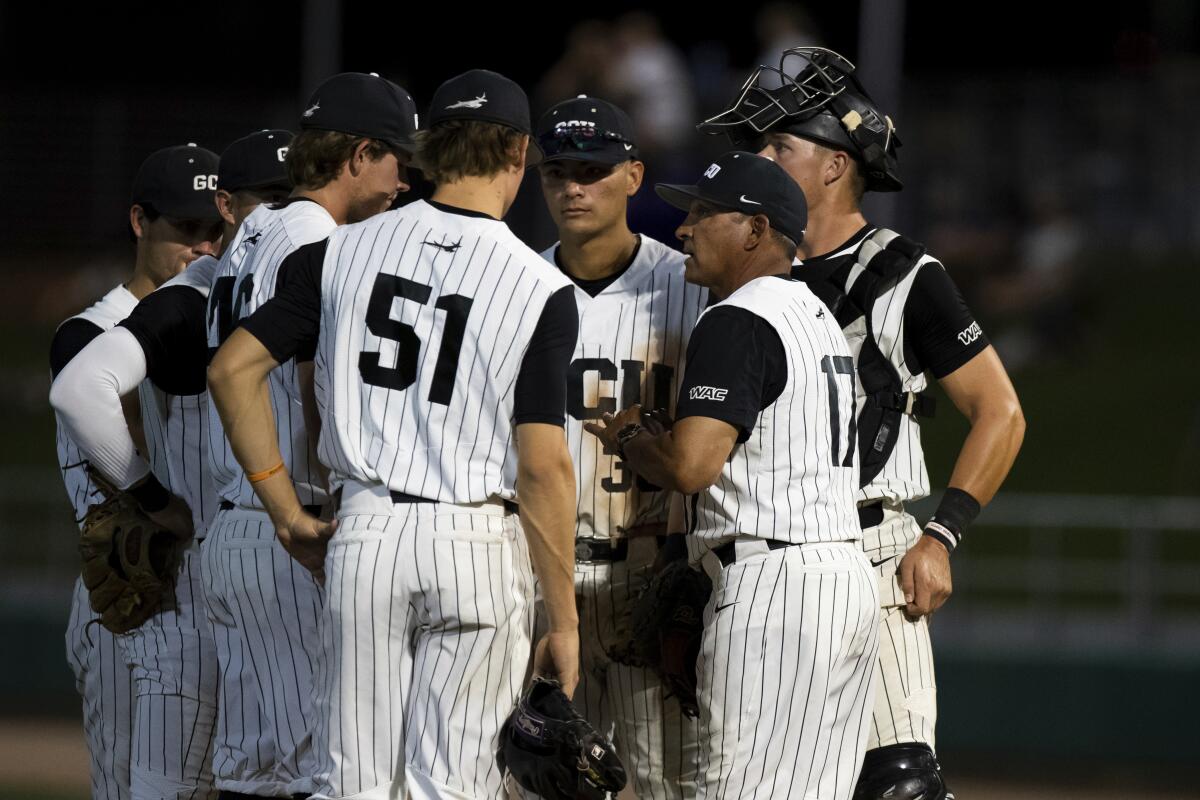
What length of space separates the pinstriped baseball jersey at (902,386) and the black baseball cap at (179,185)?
1.94 m

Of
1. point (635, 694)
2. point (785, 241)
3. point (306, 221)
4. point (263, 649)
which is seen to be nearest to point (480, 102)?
point (306, 221)

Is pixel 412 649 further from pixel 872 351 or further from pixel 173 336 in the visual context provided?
pixel 872 351

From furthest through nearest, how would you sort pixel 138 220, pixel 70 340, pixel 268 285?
pixel 138 220 → pixel 70 340 → pixel 268 285

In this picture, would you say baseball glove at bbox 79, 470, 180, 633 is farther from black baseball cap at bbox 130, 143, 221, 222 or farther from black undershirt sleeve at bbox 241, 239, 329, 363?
black undershirt sleeve at bbox 241, 239, 329, 363

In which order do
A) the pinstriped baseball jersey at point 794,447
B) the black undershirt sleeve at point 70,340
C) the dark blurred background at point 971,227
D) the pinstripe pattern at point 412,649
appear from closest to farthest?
1. the pinstripe pattern at point 412,649
2. the pinstriped baseball jersey at point 794,447
3. the black undershirt sleeve at point 70,340
4. the dark blurred background at point 971,227

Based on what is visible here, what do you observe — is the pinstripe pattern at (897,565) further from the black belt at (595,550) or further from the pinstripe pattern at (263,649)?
the pinstripe pattern at (263,649)

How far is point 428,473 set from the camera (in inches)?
153

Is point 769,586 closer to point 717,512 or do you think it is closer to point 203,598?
point 717,512

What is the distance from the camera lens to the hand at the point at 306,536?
4.02m

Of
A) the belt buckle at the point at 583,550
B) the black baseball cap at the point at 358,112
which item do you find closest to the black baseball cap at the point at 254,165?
the black baseball cap at the point at 358,112

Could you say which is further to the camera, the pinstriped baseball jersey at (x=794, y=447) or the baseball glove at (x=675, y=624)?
the baseball glove at (x=675, y=624)

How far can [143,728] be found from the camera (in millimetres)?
4754

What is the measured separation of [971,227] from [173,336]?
11.5 meters

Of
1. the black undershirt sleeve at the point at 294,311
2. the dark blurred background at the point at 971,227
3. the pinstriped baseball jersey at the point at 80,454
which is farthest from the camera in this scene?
the dark blurred background at the point at 971,227
